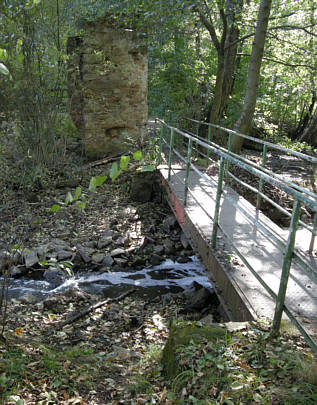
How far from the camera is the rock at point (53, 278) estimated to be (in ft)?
17.1

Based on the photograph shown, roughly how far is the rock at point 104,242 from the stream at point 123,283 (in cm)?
71

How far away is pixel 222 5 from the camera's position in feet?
23.9

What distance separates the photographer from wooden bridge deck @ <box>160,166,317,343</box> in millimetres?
2961

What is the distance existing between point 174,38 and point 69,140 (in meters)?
3.61

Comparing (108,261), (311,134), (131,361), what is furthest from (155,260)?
(311,134)

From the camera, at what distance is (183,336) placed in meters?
2.60

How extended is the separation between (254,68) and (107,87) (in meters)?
3.69

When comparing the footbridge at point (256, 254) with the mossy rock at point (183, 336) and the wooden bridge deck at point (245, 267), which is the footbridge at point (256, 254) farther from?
the mossy rock at point (183, 336)

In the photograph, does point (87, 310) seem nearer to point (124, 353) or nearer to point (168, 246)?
point (124, 353)

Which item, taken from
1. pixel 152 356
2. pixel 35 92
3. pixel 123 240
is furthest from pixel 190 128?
pixel 152 356

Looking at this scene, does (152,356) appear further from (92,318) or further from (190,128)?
(190,128)

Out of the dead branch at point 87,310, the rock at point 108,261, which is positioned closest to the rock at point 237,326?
the dead branch at point 87,310

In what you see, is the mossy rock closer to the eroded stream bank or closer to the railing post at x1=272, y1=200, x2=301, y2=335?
the railing post at x1=272, y1=200, x2=301, y2=335

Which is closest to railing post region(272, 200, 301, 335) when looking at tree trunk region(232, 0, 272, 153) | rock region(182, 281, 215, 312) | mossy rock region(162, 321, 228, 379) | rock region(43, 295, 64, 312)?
mossy rock region(162, 321, 228, 379)
